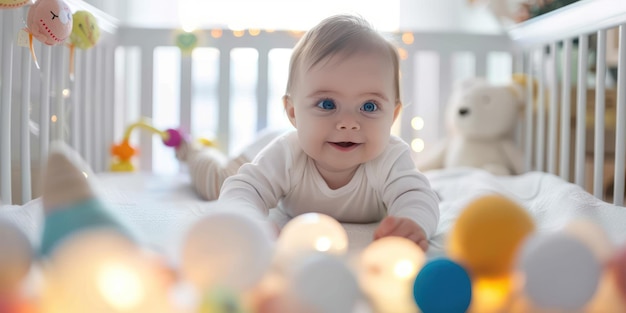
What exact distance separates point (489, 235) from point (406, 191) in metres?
0.51

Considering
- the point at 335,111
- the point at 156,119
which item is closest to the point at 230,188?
the point at 335,111

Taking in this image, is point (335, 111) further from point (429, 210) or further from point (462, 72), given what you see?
point (462, 72)

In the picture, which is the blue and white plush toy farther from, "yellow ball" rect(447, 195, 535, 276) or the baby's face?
the baby's face

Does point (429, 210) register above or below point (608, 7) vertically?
below

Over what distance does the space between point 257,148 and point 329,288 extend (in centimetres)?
117

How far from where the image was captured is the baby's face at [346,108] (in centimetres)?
114

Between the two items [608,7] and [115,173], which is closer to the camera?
[608,7]

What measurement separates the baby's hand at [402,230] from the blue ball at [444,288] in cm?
35

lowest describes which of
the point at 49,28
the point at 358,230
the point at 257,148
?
the point at 358,230

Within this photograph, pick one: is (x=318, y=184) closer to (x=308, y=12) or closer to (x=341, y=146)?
(x=341, y=146)

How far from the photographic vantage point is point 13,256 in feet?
1.97

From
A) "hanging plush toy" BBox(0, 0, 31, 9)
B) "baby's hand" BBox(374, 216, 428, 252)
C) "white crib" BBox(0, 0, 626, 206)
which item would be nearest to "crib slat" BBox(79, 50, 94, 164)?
"white crib" BBox(0, 0, 626, 206)

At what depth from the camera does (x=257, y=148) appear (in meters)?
1.69

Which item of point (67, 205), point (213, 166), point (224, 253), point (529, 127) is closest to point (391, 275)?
point (224, 253)
